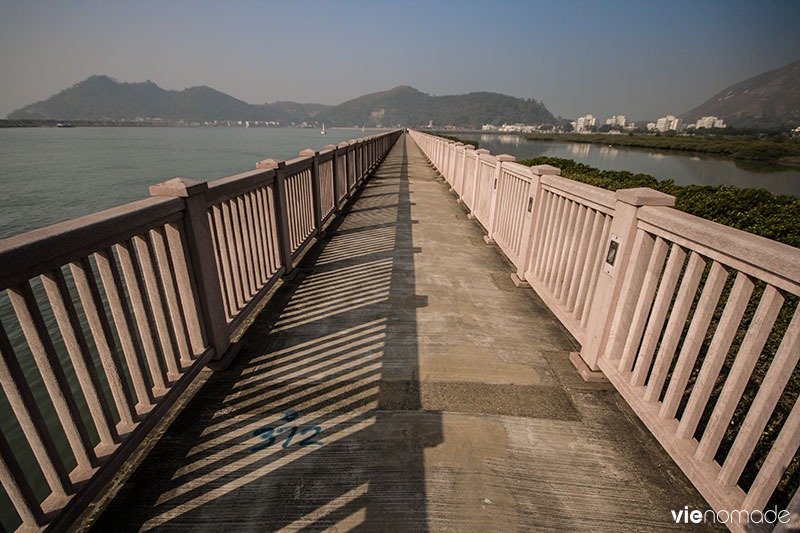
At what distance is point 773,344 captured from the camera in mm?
3686

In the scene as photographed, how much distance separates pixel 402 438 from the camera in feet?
8.21

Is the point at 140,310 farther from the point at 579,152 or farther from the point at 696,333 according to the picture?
the point at 579,152

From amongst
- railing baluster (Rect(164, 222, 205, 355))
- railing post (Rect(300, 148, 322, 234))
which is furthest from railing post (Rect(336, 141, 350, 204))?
railing baluster (Rect(164, 222, 205, 355))

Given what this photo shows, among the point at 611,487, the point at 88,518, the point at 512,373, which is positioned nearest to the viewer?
the point at 88,518

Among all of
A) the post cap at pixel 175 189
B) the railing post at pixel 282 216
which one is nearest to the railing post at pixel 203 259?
the post cap at pixel 175 189

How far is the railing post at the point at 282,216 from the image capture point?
4.52 meters

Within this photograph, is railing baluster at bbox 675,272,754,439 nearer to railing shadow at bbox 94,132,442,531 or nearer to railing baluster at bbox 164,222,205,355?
railing shadow at bbox 94,132,442,531

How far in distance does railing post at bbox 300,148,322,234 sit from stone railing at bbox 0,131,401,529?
72.5 inches

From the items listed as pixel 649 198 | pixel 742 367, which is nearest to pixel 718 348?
pixel 742 367

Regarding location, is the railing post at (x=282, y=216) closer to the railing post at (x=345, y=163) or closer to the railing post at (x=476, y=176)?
the railing post at (x=476, y=176)

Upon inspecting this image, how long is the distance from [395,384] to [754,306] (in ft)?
14.2

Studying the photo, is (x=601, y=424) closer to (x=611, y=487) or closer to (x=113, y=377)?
(x=611, y=487)

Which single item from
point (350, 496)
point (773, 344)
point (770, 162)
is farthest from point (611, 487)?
point (770, 162)

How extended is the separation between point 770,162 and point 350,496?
56.0 metres
